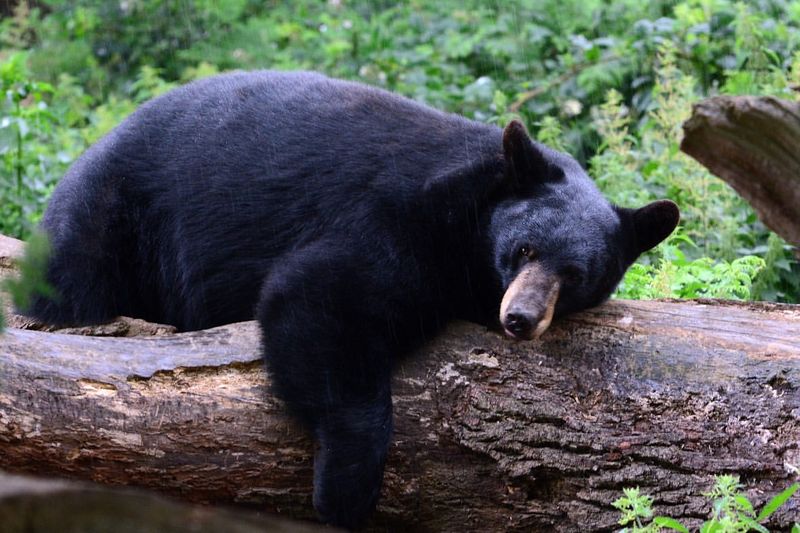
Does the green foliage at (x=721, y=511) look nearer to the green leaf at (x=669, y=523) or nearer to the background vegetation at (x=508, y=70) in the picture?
the green leaf at (x=669, y=523)

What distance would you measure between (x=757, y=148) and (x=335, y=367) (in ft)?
9.34

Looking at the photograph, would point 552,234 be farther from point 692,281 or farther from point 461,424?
point 692,281

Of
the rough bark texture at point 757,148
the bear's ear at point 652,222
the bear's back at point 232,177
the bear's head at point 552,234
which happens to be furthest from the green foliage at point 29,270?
the rough bark texture at point 757,148

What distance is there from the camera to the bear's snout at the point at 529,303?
4316 mm

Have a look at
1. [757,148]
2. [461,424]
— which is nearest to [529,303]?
[461,424]

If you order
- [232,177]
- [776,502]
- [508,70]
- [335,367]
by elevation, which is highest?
[508,70]

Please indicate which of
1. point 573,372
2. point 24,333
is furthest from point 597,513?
point 24,333

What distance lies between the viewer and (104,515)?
148 cm

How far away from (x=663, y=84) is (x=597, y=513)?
250 inches

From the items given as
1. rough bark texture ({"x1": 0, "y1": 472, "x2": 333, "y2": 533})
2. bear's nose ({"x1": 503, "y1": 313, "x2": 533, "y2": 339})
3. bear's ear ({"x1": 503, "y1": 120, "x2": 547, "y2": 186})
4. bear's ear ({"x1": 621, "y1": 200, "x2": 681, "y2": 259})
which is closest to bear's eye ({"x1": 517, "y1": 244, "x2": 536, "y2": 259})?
bear's ear ({"x1": 503, "y1": 120, "x2": 547, "y2": 186})

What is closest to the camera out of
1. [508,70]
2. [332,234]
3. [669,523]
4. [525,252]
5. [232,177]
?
[669,523]

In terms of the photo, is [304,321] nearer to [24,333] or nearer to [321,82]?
[24,333]

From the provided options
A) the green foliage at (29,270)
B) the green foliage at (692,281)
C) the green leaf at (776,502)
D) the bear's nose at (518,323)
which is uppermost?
the green foliage at (29,270)

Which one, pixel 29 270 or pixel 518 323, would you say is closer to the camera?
pixel 29 270
